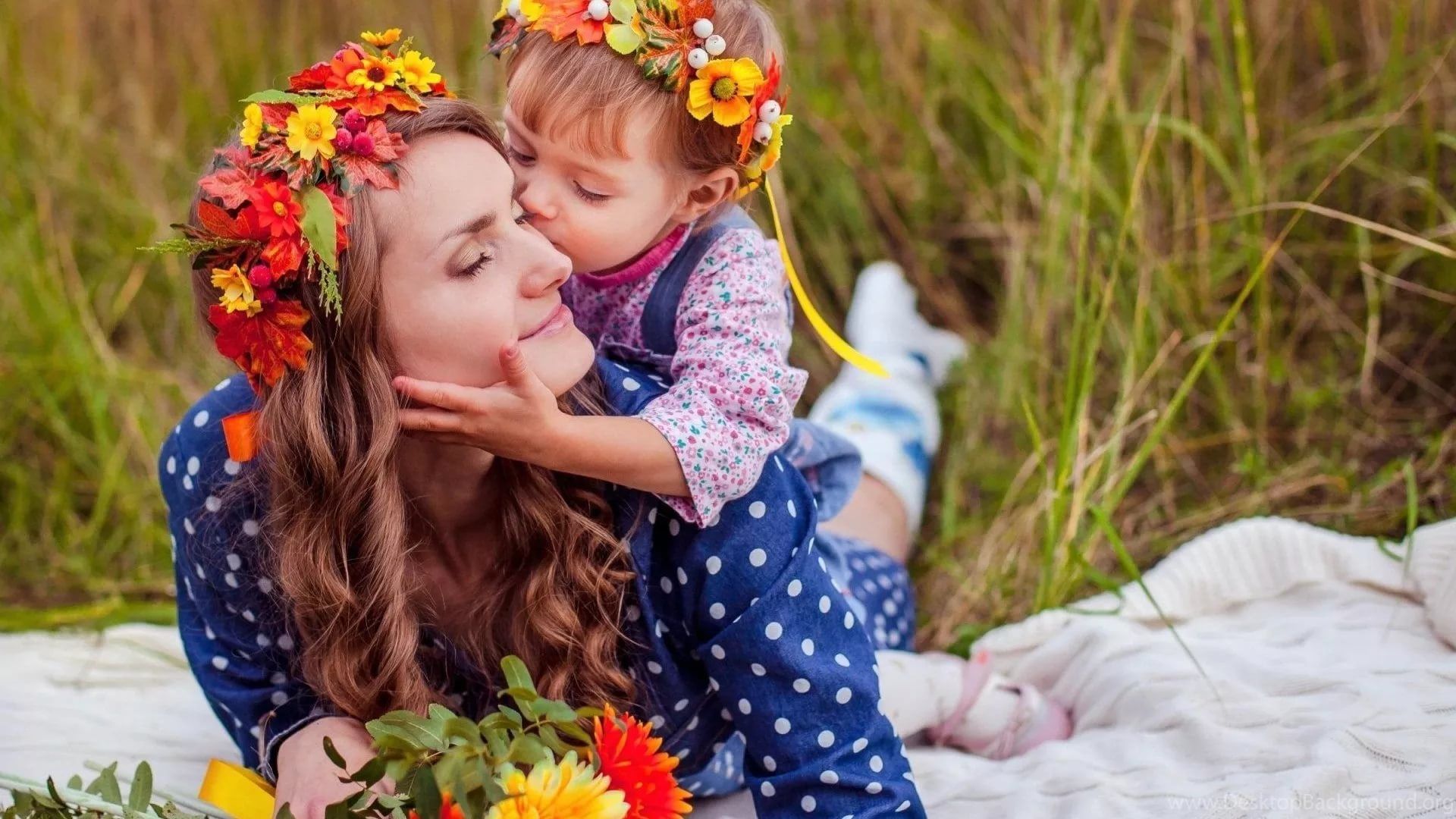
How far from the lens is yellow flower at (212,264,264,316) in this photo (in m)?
1.48

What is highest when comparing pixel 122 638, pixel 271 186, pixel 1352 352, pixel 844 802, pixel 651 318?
pixel 271 186

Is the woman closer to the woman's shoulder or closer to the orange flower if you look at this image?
the woman's shoulder

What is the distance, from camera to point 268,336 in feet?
5.08

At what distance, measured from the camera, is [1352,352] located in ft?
9.77

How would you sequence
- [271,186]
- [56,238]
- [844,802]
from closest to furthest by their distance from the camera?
1. [271,186]
2. [844,802]
3. [56,238]

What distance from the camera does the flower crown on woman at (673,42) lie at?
175 cm

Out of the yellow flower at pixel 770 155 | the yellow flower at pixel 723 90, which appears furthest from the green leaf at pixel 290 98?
the yellow flower at pixel 770 155

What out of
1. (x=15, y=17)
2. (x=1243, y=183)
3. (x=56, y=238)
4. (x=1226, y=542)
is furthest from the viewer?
(x=15, y=17)

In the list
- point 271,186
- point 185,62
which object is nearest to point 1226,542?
point 271,186

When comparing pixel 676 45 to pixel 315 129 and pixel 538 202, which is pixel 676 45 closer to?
pixel 538 202

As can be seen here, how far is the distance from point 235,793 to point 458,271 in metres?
0.72

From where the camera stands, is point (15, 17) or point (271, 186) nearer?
point (271, 186)

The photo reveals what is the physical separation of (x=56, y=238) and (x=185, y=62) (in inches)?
32.8

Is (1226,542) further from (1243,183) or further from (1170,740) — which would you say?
(1243,183)
